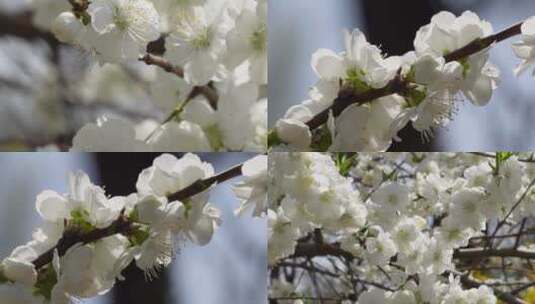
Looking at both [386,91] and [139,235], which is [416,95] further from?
[139,235]

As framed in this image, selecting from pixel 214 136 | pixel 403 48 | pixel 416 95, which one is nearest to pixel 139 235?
pixel 214 136

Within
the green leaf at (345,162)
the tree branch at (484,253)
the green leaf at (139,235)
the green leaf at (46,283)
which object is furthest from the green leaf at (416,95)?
the tree branch at (484,253)

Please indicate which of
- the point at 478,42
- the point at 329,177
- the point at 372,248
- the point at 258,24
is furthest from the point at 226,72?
the point at 372,248

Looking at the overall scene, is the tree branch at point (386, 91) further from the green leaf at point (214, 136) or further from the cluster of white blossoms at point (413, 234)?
the cluster of white blossoms at point (413, 234)

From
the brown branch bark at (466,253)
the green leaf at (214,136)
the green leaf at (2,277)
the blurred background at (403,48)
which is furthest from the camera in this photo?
the brown branch bark at (466,253)

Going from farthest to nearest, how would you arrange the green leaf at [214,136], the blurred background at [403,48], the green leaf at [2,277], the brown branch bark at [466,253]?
the brown branch bark at [466,253]
the blurred background at [403,48]
the green leaf at [214,136]
the green leaf at [2,277]

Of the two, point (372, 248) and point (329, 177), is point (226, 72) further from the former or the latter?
point (372, 248)
